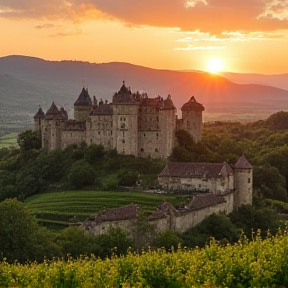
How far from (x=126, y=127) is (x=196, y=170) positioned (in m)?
12.3

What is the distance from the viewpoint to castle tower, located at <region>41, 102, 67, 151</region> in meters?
80.6

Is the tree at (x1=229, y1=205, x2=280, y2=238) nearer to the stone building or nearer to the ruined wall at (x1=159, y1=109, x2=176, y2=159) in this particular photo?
the stone building

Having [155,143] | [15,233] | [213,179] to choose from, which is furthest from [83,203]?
[15,233]

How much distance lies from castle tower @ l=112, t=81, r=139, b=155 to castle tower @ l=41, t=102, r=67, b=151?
9307mm

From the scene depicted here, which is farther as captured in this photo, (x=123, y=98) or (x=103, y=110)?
(x=103, y=110)

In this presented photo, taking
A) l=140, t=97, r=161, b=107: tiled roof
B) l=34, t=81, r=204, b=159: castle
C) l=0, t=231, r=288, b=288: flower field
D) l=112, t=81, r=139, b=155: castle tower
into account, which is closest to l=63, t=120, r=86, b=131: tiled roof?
l=34, t=81, r=204, b=159: castle

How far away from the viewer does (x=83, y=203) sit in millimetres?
64188

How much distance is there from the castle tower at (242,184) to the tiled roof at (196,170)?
3.40 ft

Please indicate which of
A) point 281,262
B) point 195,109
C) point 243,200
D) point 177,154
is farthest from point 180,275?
point 195,109

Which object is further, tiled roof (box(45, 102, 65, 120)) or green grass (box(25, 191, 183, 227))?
tiled roof (box(45, 102, 65, 120))

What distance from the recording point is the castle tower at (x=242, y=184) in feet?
217

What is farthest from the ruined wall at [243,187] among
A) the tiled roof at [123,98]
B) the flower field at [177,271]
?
the flower field at [177,271]

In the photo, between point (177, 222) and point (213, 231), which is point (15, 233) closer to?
point (177, 222)

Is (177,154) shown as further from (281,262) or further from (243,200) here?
(281,262)
